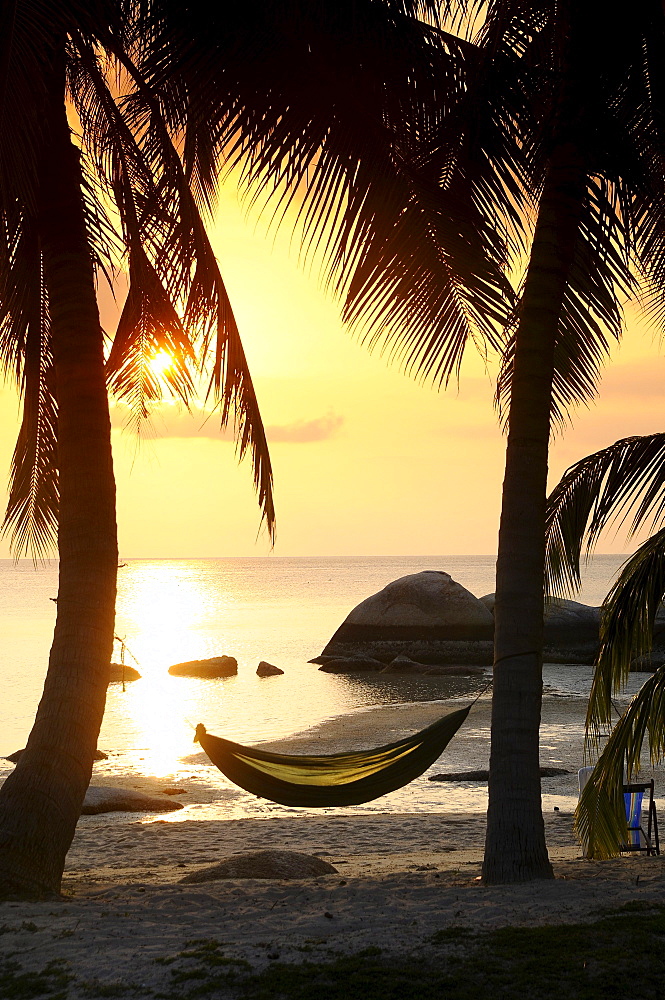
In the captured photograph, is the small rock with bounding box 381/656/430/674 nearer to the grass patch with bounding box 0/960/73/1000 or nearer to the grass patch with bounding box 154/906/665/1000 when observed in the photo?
the grass patch with bounding box 154/906/665/1000

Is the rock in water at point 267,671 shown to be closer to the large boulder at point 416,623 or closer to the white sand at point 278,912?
the large boulder at point 416,623

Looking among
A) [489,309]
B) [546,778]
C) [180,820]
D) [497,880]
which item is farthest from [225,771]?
[546,778]

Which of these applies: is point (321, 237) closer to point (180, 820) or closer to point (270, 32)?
point (270, 32)

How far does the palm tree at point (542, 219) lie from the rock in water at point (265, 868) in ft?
5.83

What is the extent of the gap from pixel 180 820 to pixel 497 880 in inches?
253

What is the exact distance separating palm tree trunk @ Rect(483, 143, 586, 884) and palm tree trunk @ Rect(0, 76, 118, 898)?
8.63 ft

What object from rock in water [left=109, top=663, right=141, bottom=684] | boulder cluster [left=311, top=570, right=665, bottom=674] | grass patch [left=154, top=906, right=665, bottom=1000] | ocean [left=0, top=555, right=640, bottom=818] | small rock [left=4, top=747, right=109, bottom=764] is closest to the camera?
grass patch [left=154, top=906, right=665, bottom=1000]

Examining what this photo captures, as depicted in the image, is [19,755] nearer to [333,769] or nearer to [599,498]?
[333,769]

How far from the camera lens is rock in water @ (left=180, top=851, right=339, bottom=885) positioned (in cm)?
639

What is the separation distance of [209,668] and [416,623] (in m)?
7.31

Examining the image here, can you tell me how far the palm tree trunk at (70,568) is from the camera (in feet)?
18.2

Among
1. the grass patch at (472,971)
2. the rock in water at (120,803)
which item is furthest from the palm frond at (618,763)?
the rock in water at (120,803)

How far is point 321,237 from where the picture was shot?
5.57 meters

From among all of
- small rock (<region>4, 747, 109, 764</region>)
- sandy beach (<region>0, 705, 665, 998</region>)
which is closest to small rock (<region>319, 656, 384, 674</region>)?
small rock (<region>4, 747, 109, 764</region>)
